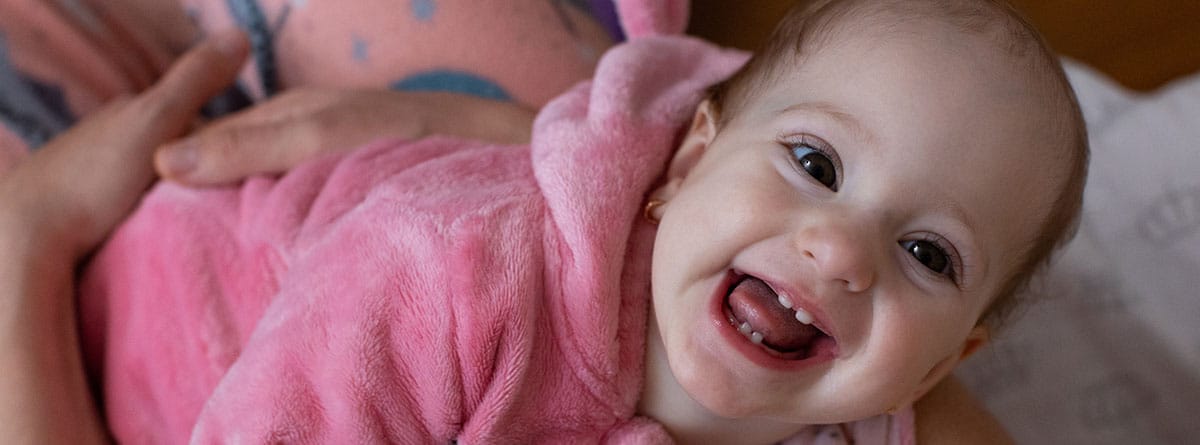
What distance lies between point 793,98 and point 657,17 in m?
0.35

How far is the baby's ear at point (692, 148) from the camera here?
2.48 feet

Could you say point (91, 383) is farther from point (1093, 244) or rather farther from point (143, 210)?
point (1093, 244)

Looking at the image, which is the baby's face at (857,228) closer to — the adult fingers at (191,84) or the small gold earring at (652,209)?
the small gold earring at (652,209)

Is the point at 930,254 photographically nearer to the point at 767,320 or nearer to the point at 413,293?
the point at 767,320

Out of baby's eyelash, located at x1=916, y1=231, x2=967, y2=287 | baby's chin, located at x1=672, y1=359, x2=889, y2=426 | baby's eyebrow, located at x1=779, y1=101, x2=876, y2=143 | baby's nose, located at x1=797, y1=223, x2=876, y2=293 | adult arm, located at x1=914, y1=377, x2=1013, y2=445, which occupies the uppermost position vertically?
baby's eyebrow, located at x1=779, y1=101, x2=876, y2=143

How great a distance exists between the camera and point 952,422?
2.77 ft

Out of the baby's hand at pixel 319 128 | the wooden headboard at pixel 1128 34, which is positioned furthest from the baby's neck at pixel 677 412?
the wooden headboard at pixel 1128 34

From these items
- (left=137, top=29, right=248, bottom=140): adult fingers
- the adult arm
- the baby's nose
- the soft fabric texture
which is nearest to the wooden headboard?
the adult arm

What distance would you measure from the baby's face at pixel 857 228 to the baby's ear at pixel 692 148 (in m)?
0.08

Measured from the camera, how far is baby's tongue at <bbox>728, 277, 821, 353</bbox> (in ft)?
2.06

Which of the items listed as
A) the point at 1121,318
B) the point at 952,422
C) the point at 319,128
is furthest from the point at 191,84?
the point at 1121,318

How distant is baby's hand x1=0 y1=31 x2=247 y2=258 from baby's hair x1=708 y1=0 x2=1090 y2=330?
55 cm

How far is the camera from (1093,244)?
1202 mm

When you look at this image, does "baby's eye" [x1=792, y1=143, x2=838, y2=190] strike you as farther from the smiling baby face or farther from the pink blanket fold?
the pink blanket fold
